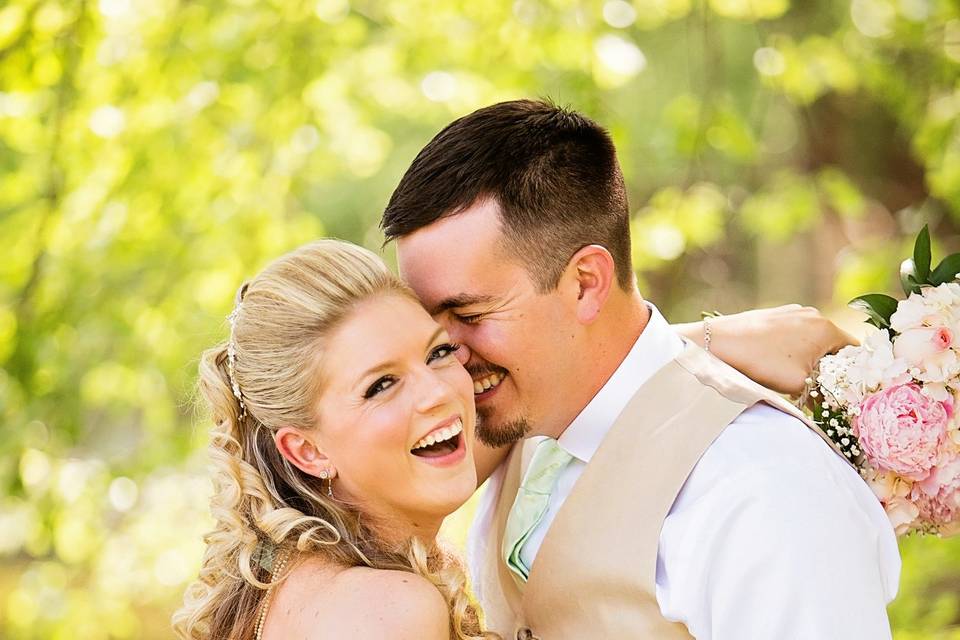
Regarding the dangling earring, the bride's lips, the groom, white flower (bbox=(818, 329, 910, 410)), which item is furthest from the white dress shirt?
the dangling earring

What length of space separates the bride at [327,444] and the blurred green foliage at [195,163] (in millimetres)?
2310

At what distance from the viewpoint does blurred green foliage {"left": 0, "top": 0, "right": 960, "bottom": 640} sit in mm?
5043

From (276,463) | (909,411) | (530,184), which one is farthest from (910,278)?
(276,463)

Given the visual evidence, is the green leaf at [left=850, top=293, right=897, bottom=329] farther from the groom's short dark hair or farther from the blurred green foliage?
the blurred green foliage

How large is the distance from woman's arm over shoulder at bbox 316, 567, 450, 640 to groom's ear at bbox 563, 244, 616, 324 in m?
0.70

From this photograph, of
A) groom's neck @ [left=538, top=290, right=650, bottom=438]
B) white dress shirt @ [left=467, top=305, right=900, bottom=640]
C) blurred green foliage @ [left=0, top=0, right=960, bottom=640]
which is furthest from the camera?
blurred green foliage @ [left=0, top=0, right=960, bottom=640]

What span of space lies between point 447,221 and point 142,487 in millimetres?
3727

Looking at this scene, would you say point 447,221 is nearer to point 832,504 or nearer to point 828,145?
point 832,504

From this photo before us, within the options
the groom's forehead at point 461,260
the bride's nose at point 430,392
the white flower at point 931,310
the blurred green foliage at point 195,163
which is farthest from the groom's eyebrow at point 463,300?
the blurred green foliage at point 195,163

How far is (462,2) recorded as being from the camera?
217 inches

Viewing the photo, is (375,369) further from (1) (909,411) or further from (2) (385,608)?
(1) (909,411)

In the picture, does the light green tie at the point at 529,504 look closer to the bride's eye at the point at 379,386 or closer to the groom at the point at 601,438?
the groom at the point at 601,438

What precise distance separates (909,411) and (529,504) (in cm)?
84

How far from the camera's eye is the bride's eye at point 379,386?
2365 mm
